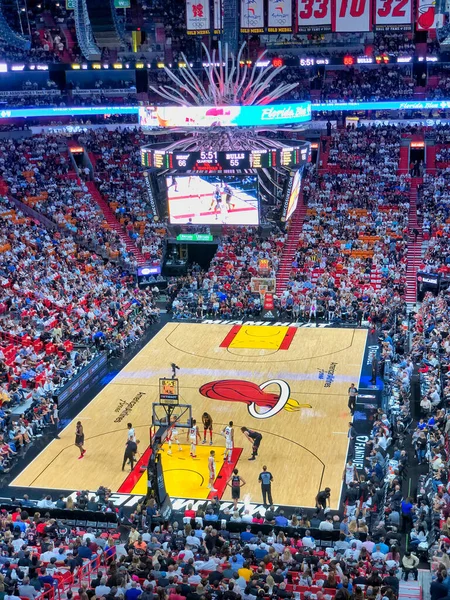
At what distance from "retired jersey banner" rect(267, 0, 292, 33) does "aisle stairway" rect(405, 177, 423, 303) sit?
37.1ft

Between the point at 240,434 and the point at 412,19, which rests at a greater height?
the point at 412,19

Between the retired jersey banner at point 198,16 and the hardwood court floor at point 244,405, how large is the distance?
62.5 ft

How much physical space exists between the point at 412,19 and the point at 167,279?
69.5ft

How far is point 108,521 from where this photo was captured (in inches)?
800

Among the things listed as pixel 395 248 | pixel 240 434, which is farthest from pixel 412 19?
pixel 240 434

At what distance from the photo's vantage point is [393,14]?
46.8m

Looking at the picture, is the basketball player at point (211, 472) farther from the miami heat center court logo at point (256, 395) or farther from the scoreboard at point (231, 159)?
the scoreboard at point (231, 159)

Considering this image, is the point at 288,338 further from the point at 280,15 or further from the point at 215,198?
the point at 280,15

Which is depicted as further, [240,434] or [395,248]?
[395,248]

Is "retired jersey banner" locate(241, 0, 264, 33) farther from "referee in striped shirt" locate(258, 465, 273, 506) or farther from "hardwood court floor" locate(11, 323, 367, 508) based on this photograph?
"referee in striped shirt" locate(258, 465, 273, 506)

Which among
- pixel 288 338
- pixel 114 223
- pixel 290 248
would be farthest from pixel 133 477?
pixel 114 223

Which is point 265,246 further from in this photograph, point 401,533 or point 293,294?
point 401,533

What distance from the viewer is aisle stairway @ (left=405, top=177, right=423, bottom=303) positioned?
40219 millimetres

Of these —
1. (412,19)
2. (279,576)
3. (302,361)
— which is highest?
(412,19)
